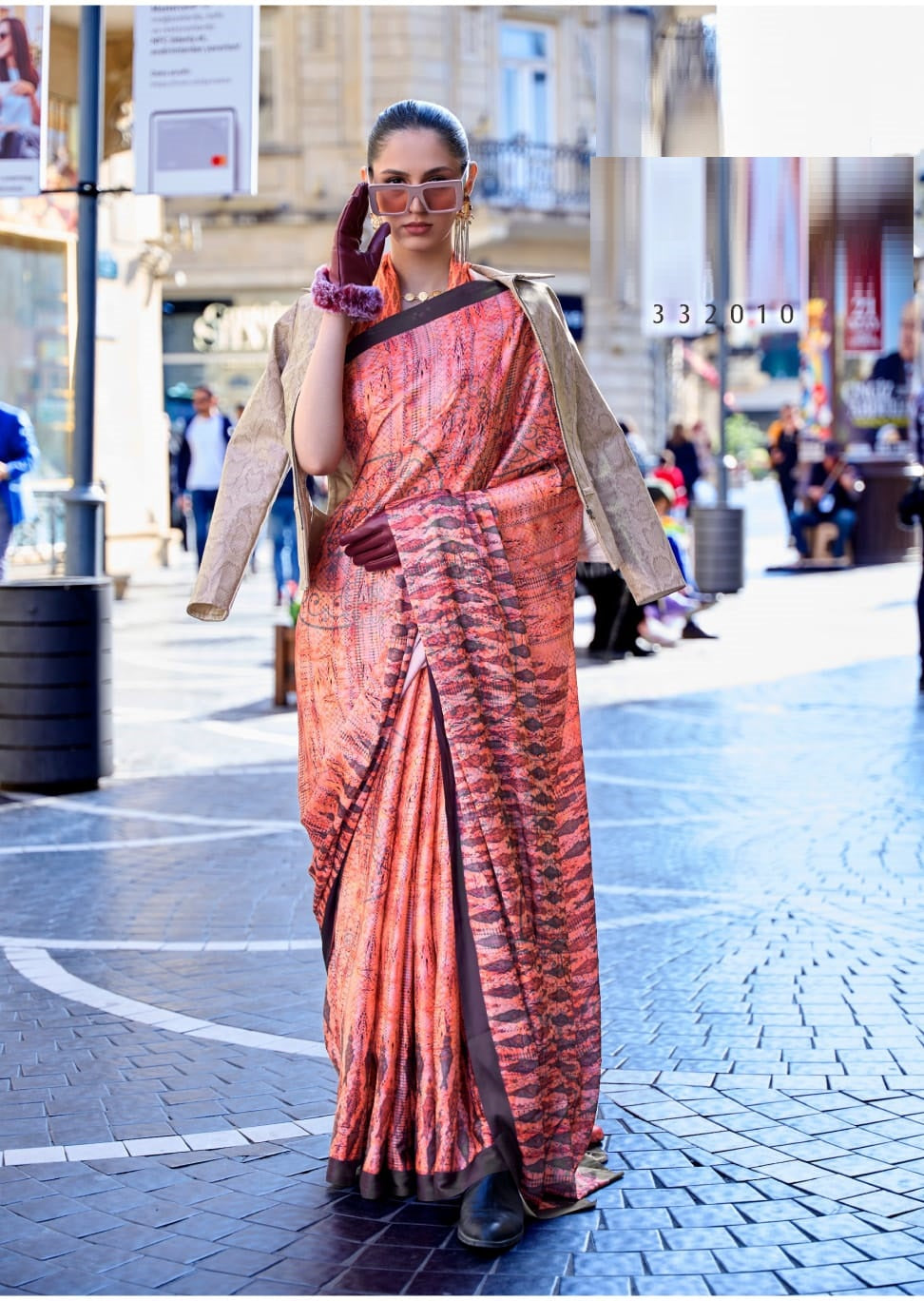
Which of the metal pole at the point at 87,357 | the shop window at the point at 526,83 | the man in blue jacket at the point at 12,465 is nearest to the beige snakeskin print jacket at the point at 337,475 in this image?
the metal pole at the point at 87,357

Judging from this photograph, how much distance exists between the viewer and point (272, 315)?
3203 centimetres

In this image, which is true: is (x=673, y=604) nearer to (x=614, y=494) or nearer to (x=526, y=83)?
(x=614, y=494)

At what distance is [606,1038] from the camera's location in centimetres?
488

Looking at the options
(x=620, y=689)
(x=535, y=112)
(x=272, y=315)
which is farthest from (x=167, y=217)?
(x=620, y=689)

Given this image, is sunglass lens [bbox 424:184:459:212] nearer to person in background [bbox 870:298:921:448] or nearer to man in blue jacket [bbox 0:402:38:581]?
man in blue jacket [bbox 0:402:38:581]

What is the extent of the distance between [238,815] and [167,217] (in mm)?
25780

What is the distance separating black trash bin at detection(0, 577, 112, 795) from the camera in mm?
8594

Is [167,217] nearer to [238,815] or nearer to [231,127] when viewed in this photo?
[231,127]

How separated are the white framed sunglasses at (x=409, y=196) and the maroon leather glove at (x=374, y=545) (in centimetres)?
59

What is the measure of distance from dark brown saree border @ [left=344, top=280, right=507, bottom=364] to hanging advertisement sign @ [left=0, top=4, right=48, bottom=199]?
6438 millimetres

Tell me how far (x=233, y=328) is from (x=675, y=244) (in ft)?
61.4

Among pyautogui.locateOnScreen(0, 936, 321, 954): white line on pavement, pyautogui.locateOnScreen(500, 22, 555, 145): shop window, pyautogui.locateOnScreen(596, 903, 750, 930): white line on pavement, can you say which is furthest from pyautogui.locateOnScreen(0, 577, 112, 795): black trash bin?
pyautogui.locateOnScreen(500, 22, 555, 145): shop window

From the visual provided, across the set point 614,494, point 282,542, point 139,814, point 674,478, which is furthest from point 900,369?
point 614,494

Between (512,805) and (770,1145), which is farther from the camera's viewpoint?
(770,1145)
